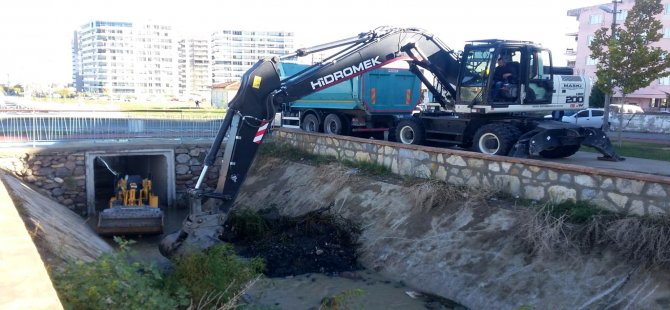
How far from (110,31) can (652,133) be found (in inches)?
4995

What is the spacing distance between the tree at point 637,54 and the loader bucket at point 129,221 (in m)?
15.9

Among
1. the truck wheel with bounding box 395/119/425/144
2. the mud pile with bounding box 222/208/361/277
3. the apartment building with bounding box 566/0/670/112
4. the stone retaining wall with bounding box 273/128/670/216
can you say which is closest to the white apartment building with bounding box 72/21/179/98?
the apartment building with bounding box 566/0/670/112

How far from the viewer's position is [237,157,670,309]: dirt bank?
6.96 metres

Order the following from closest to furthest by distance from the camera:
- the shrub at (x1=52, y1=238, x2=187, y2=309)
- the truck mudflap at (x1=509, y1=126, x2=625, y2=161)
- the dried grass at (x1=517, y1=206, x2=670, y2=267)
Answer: the shrub at (x1=52, y1=238, x2=187, y2=309), the dried grass at (x1=517, y1=206, x2=670, y2=267), the truck mudflap at (x1=509, y1=126, x2=625, y2=161)

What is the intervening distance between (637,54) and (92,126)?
60.2 feet

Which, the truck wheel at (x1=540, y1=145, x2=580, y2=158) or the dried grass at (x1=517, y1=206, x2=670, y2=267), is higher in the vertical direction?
the truck wheel at (x1=540, y1=145, x2=580, y2=158)

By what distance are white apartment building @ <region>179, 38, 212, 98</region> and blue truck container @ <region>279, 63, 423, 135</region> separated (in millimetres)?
124787

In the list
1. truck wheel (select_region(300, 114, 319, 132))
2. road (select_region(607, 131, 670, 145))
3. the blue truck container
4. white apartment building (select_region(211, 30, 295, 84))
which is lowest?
road (select_region(607, 131, 670, 145))

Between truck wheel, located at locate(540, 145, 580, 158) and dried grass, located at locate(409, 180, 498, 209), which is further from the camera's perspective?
truck wheel, located at locate(540, 145, 580, 158)

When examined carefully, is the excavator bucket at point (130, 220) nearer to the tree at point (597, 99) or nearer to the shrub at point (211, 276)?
the shrub at point (211, 276)

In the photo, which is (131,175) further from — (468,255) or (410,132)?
(468,255)

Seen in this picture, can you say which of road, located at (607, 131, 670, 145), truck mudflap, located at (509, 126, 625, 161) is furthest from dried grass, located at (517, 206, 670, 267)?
road, located at (607, 131, 670, 145)

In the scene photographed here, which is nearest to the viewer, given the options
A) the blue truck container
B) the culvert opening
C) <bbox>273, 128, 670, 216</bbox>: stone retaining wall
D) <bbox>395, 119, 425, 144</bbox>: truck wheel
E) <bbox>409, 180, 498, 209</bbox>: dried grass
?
<bbox>273, 128, 670, 216</bbox>: stone retaining wall

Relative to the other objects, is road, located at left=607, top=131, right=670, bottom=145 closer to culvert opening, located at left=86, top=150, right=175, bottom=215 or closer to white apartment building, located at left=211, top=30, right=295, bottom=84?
culvert opening, located at left=86, top=150, right=175, bottom=215
